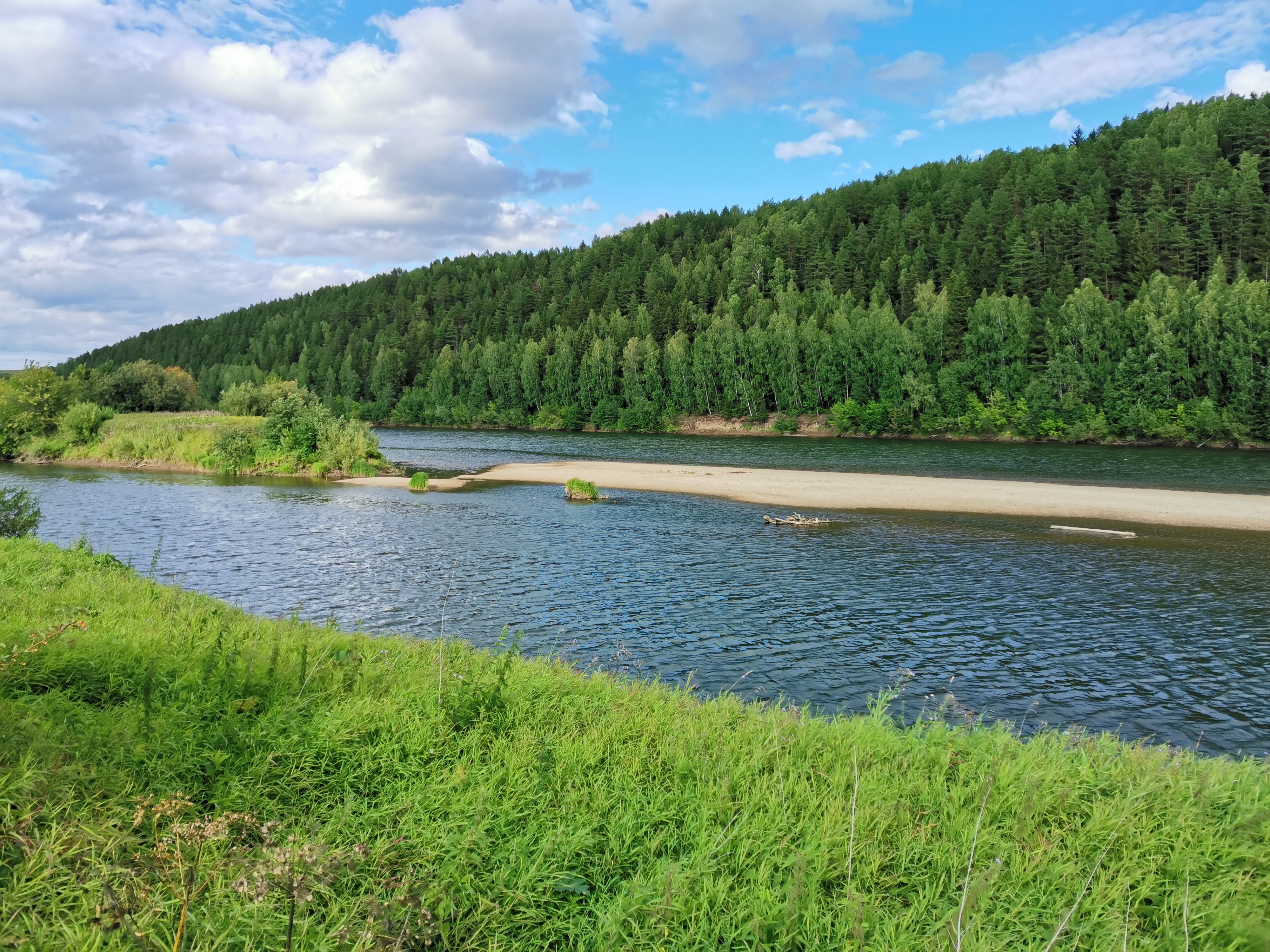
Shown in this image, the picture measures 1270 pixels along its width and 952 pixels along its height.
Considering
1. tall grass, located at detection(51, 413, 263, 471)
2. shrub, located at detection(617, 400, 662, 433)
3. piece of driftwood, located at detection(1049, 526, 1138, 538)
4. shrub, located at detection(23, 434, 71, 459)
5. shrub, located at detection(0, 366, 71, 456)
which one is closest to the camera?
piece of driftwood, located at detection(1049, 526, 1138, 538)

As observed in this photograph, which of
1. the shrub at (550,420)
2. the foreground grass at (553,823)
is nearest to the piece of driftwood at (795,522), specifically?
the foreground grass at (553,823)

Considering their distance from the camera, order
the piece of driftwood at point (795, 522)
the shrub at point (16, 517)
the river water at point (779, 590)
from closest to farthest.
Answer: the river water at point (779, 590), the shrub at point (16, 517), the piece of driftwood at point (795, 522)

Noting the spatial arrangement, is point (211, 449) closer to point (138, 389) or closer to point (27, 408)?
point (27, 408)

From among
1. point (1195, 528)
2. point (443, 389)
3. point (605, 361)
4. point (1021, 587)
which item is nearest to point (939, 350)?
point (605, 361)

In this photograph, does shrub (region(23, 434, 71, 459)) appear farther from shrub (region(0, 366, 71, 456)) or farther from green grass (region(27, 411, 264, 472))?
shrub (region(0, 366, 71, 456))

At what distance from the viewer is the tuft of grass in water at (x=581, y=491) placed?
133ft

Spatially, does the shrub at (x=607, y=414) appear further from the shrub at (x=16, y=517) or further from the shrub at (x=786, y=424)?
the shrub at (x=16, y=517)

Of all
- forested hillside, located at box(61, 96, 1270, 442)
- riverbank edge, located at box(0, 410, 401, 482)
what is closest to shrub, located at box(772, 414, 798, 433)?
forested hillside, located at box(61, 96, 1270, 442)

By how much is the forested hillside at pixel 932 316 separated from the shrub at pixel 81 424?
253ft

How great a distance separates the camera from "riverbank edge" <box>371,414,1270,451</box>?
76.3 metres

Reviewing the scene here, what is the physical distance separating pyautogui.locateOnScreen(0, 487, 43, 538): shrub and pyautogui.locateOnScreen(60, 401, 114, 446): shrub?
51.4 metres

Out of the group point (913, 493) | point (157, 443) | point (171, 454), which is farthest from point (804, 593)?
point (157, 443)

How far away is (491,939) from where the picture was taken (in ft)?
13.6

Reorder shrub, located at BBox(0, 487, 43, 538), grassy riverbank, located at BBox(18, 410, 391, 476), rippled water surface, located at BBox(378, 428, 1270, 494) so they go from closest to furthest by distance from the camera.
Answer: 1. shrub, located at BBox(0, 487, 43, 538)
2. rippled water surface, located at BBox(378, 428, 1270, 494)
3. grassy riverbank, located at BBox(18, 410, 391, 476)
